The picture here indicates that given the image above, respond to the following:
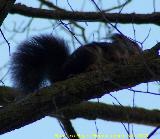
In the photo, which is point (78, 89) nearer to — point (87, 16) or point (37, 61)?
point (87, 16)

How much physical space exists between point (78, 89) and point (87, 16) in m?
0.62

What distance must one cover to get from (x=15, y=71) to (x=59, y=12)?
2.99 feet

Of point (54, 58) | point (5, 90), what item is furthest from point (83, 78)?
point (54, 58)

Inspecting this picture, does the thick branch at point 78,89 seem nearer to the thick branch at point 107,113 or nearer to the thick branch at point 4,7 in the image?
the thick branch at point 4,7

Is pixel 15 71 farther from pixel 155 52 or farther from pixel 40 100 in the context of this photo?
pixel 155 52

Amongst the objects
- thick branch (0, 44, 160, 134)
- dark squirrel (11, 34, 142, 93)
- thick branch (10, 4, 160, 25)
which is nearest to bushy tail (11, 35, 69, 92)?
dark squirrel (11, 34, 142, 93)

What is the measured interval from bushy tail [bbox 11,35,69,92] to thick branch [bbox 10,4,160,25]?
0.76 m

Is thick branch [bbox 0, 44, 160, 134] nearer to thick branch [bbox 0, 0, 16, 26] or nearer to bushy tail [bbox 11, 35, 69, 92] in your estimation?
thick branch [bbox 0, 0, 16, 26]

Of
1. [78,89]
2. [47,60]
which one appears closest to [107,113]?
[47,60]

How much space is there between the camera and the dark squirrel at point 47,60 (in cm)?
368

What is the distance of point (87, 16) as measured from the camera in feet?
9.31

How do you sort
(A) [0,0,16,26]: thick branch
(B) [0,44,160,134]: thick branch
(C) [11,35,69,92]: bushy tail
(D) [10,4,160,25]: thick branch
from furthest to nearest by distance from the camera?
1. (C) [11,35,69,92]: bushy tail
2. (D) [10,4,160,25]: thick branch
3. (B) [0,44,160,134]: thick branch
4. (A) [0,0,16,26]: thick branch

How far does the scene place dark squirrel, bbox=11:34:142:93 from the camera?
3.68 meters

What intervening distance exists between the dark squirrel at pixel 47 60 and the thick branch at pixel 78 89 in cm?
117
